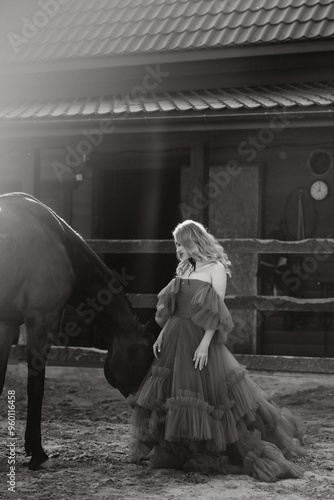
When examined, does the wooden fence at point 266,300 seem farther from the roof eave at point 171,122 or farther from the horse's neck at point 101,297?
the horse's neck at point 101,297

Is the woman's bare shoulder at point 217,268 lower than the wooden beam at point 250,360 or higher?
higher

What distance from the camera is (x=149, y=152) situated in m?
10.5

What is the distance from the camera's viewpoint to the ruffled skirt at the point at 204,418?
491cm

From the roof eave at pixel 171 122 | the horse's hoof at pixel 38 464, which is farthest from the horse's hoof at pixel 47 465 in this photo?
the roof eave at pixel 171 122

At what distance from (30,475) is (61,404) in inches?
111

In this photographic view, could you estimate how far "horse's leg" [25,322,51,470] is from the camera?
16.8ft

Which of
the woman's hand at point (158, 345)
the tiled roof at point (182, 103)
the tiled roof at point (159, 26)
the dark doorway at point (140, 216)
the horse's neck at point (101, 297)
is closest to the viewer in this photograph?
the woman's hand at point (158, 345)

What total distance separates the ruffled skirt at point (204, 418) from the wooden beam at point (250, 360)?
2885mm

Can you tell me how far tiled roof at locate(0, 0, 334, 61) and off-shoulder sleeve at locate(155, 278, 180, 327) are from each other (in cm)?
570

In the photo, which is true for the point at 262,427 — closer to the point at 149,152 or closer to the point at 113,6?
the point at 149,152

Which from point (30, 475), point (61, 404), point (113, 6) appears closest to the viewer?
point (30, 475)

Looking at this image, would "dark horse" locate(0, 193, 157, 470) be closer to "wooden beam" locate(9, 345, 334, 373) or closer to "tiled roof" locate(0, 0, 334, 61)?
"wooden beam" locate(9, 345, 334, 373)

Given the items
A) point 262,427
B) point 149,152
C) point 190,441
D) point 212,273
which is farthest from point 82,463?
point 149,152

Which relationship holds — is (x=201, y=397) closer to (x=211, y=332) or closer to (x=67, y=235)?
(x=211, y=332)
